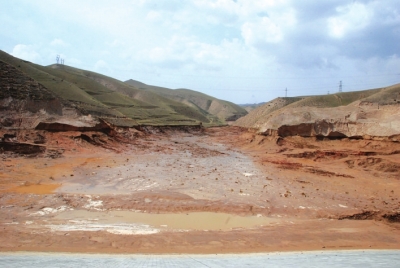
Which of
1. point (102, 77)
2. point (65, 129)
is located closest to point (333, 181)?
point (65, 129)

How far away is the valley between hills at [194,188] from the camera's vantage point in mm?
7992

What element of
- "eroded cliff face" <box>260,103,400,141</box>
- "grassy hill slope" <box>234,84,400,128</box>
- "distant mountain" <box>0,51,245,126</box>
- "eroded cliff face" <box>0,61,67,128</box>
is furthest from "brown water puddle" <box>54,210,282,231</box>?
"grassy hill slope" <box>234,84,400,128</box>

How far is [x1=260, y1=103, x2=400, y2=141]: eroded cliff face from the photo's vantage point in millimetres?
24281

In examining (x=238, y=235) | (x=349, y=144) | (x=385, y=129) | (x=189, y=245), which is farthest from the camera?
(x=349, y=144)

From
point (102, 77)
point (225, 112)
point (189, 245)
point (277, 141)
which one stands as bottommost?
point (189, 245)

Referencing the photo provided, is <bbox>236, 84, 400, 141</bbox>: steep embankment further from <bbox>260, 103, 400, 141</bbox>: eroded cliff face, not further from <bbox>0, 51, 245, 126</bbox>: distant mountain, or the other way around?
<bbox>0, 51, 245, 126</bbox>: distant mountain

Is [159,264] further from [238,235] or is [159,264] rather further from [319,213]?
[319,213]

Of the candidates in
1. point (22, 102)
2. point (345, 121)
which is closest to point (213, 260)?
point (345, 121)

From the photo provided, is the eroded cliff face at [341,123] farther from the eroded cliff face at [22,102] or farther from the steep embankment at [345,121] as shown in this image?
the eroded cliff face at [22,102]

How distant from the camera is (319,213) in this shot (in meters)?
10.7

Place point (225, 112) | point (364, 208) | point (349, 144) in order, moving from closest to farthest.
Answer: point (364, 208)
point (349, 144)
point (225, 112)

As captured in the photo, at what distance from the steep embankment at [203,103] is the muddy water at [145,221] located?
10000 cm

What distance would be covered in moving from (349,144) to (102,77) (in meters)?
91.0

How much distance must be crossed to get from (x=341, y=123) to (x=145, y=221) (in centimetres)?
2308
